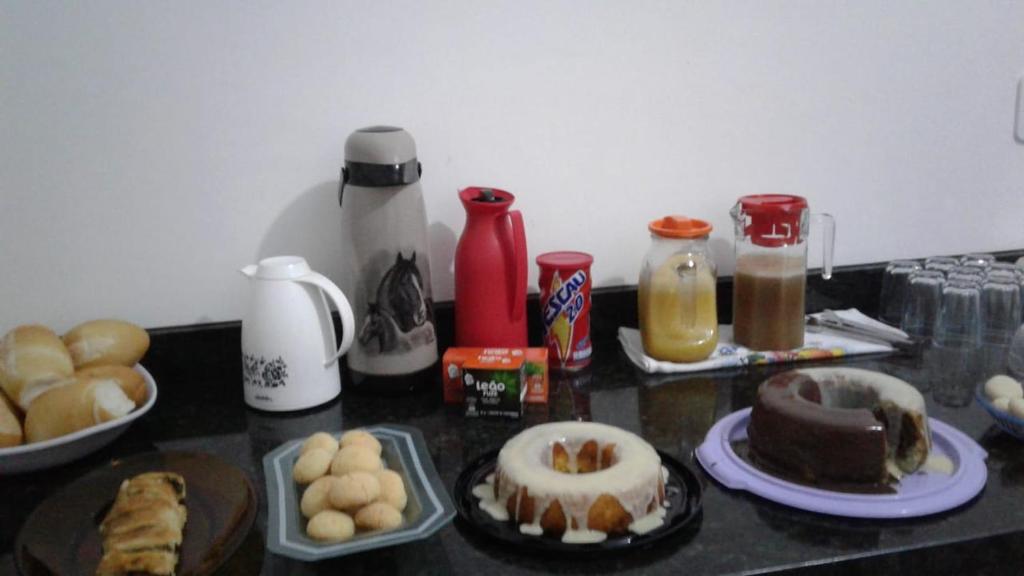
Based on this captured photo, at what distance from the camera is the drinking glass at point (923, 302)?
1.23m

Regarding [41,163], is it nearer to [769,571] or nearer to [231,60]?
[231,60]

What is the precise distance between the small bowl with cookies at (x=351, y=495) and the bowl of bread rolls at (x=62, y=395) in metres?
0.23

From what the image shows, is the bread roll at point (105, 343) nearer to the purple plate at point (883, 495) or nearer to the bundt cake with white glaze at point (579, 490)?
the bundt cake with white glaze at point (579, 490)

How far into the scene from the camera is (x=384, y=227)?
102 cm

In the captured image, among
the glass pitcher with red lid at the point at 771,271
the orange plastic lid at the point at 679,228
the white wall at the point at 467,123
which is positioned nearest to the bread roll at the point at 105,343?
the white wall at the point at 467,123

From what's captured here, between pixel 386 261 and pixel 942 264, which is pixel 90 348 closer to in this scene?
pixel 386 261

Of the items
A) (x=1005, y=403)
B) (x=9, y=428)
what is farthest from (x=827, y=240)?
(x=9, y=428)

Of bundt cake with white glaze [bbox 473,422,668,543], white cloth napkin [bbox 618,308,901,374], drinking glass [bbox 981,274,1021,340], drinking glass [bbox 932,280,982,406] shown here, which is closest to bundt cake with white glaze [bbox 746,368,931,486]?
bundt cake with white glaze [bbox 473,422,668,543]

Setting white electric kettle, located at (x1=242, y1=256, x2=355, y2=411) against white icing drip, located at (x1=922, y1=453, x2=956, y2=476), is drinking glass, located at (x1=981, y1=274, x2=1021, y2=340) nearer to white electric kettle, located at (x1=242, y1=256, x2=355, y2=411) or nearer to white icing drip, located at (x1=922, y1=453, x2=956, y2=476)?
white icing drip, located at (x1=922, y1=453, x2=956, y2=476)

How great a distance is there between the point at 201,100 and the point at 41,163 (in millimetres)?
209

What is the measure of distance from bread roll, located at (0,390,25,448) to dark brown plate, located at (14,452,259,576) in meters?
0.12

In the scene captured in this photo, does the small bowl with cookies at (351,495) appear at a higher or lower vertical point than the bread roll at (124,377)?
lower

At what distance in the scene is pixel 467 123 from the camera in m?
1.14

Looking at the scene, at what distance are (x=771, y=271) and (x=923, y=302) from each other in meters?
0.28
